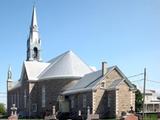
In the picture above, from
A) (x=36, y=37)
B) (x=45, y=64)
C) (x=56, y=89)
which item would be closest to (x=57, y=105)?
(x=56, y=89)

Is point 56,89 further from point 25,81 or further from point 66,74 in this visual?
point 25,81

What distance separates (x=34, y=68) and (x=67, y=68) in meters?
10.5

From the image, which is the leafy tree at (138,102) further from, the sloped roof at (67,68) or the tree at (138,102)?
the sloped roof at (67,68)

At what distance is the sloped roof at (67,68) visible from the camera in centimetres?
6749

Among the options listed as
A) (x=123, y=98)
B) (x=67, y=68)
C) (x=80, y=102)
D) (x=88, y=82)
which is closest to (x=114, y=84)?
(x=123, y=98)

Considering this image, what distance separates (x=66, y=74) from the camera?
67125mm

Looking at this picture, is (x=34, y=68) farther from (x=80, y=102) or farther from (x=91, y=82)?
(x=91, y=82)

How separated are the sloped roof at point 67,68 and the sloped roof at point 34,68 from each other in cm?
136

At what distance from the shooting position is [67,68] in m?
68.6

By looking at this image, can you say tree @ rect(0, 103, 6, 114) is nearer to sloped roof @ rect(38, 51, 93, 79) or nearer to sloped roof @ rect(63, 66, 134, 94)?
sloped roof @ rect(38, 51, 93, 79)

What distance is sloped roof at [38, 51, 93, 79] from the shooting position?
67.5 metres

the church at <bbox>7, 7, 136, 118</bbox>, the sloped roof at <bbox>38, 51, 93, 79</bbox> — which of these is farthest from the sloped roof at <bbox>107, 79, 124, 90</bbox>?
the sloped roof at <bbox>38, 51, 93, 79</bbox>

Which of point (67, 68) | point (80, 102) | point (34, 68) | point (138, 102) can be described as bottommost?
point (138, 102)

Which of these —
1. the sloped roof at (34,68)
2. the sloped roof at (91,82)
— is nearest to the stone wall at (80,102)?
the sloped roof at (91,82)
